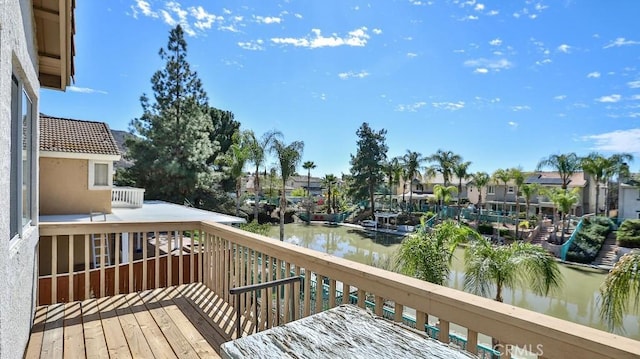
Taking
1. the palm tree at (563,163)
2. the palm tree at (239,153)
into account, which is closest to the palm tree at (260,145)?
the palm tree at (239,153)

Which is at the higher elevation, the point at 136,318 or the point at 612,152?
the point at 612,152

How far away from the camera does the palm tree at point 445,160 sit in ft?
93.9

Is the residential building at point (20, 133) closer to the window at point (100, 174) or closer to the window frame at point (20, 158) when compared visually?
the window frame at point (20, 158)

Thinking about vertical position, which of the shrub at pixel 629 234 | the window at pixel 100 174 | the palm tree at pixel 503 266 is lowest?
the shrub at pixel 629 234

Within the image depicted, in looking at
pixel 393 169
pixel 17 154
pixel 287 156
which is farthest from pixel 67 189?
pixel 393 169

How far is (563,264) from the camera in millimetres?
17984

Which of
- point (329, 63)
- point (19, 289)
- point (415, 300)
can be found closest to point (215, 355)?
point (19, 289)

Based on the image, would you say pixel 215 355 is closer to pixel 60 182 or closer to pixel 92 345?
pixel 92 345

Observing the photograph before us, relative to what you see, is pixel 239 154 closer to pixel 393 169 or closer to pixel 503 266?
pixel 503 266

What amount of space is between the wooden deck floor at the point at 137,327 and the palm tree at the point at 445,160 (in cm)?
2800

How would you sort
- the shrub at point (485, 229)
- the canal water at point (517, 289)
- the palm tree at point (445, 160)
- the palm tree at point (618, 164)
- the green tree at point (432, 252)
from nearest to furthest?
the green tree at point (432, 252) → the canal water at point (517, 289) → the shrub at point (485, 229) → the palm tree at point (618, 164) → the palm tree at point (445, 160)

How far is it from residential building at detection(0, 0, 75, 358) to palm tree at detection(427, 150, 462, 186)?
92.9 ft

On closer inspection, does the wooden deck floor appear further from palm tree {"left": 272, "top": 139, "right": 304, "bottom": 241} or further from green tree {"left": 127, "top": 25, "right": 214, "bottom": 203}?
green tree {"left": 127, "top": 25, "right": 214, "bottom": 203}

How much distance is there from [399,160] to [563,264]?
15.4 m
